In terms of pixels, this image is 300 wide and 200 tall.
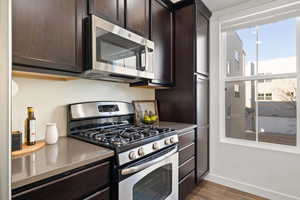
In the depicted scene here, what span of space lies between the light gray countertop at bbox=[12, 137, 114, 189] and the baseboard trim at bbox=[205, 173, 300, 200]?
6.63ft

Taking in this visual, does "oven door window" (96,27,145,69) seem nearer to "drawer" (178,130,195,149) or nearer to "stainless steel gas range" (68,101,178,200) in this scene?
"stainless steel gas range" (68,101,178,200)

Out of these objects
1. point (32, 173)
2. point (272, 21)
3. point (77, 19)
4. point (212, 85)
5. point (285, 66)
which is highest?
point (272, 21)

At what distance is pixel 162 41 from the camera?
203 cm

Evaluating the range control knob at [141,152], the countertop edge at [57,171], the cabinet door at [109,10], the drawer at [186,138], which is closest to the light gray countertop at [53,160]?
the countertop edge at [57,171]

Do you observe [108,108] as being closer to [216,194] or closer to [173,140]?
[173,140]

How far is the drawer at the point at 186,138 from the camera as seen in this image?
1.76 meters

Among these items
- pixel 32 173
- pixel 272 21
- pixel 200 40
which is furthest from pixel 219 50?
pixel 32 173

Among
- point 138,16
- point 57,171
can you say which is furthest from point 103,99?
point 57,171

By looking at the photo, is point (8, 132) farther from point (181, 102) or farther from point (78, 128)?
point (181, 102)

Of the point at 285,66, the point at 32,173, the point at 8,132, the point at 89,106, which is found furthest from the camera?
the point at 285,66

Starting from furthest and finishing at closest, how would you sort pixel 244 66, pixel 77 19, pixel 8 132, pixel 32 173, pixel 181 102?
pixel 244 66
pixel 181 102
pixel 77 19
pixel 32 173
pixel 8 132

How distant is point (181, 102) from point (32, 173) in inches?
68.6

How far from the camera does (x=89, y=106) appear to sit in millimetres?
1592

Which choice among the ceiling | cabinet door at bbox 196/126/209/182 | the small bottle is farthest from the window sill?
the small bottle
